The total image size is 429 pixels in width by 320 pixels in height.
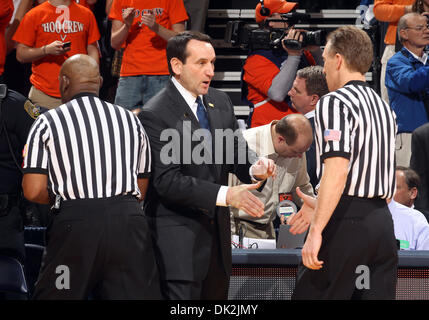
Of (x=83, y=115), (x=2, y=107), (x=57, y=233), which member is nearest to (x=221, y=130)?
(x=83, y=115)

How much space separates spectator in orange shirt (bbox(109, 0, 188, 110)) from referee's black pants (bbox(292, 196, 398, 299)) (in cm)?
342

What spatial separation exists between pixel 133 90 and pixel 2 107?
8.36 ft

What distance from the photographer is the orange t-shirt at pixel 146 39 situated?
6359 mm

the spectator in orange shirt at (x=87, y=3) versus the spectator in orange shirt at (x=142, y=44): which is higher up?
the spectator in orange shirt at (x=87, y=3)

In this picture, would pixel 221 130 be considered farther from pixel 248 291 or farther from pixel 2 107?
pixel 2 107

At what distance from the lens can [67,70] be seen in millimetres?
3451

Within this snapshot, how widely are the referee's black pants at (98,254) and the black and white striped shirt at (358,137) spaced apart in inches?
36.5

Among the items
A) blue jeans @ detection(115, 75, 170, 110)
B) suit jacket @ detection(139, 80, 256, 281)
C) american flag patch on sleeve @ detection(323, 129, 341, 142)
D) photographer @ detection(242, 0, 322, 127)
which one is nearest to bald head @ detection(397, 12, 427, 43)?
photographer @ detection(242, 0, 322, 127)

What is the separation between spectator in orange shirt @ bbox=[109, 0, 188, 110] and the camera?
6.34 meters

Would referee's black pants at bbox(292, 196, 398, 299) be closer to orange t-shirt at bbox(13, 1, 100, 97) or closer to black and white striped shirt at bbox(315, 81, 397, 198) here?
black and white striped shirt at bbox(315, 81, 397, 198)

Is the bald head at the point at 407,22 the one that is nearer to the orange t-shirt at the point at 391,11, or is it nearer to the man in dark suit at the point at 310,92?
the orange t-shirt at the point at 391,11

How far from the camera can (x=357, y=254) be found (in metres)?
3.18

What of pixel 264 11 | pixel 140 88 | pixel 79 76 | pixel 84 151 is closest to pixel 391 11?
pixel 264 11

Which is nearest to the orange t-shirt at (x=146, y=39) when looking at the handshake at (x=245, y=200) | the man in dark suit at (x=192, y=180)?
the man in dark suit at (x=192, y=180)
